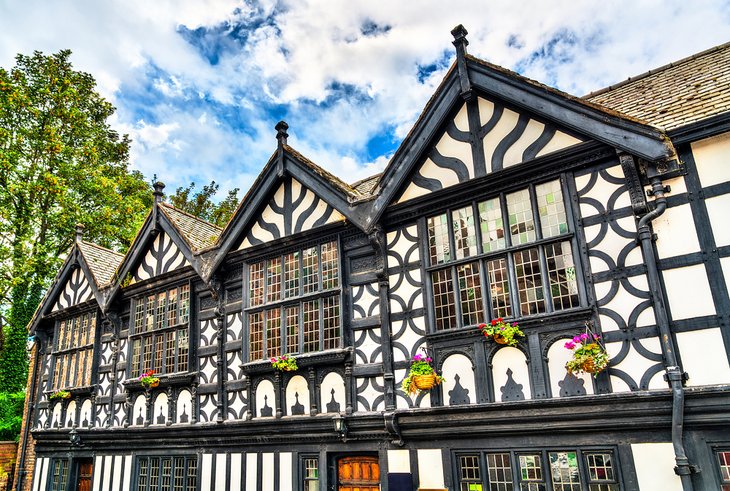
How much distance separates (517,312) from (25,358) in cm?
2175

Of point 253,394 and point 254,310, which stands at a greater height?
point 254,310

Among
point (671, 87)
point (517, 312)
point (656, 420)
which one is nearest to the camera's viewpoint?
point (656, 420)

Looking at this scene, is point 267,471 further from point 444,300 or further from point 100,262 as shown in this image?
point 100,262

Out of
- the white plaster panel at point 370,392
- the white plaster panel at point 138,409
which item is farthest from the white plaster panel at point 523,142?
the white plaster panel at point 138,409

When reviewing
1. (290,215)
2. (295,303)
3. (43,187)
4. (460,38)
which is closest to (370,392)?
(295,303)

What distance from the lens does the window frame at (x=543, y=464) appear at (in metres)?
7.49

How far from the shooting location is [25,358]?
22.4 m

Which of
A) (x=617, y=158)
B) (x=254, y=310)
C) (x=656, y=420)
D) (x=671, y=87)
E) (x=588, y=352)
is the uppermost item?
(x=671, y=87)

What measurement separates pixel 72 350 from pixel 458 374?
42.9ft

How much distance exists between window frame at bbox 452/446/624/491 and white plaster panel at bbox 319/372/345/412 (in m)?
2.44

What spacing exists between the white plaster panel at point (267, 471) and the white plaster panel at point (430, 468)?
3.42 meters

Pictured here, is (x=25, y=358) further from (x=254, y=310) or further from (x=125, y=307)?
(x=254, y=310)

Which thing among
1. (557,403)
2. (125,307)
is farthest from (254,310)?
(557,403)

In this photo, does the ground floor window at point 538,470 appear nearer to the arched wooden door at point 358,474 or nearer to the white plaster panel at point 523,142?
the arched wooden door at point 358,474
